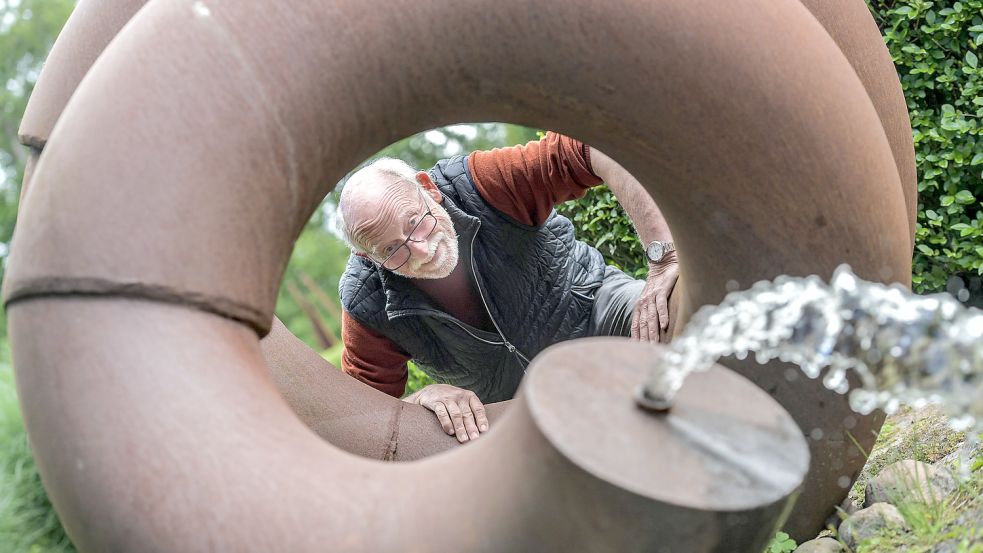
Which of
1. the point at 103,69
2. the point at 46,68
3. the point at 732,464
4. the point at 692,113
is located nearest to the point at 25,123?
the point at 46,68

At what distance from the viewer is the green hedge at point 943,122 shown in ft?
11.5

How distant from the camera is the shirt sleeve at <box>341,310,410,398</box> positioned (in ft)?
10.8

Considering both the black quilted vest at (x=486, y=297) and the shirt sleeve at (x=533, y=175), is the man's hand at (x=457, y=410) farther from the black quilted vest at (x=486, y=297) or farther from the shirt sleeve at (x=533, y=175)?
the shirt sleeve at (x=533, y=175)

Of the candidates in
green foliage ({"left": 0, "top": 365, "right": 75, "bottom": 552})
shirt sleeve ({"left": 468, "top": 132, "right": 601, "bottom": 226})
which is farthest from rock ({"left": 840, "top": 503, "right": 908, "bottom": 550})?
green foliage ({"left": 0, "top": 365, "right": 75, "bottom": 552})

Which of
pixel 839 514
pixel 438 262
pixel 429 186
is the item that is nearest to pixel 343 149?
pixel 438 262

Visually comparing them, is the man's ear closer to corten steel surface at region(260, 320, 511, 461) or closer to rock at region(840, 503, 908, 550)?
corten steel surface at region(260, 320, 511, 461)

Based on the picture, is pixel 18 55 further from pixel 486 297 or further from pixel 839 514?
pixel 839 514

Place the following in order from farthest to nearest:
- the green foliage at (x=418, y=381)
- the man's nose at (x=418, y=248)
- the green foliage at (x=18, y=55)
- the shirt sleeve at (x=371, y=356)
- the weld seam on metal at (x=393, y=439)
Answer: the green foliage at (x=18, y=55) < the green foliage at (x=418, y=381) < the shirt sleeve at (x=371, y=356) < the man's nose at (x=418, y=248) < the weld seam on metal at (x=393, y=439)

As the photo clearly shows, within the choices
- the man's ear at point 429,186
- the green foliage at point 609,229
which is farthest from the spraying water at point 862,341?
the green foliage at point 609,229

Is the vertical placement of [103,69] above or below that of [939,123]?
above

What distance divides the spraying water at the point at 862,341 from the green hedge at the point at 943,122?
169 centimetres

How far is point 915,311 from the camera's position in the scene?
1.77 m

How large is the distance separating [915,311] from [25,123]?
7.22 ft

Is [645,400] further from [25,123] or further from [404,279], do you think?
[25,123]
